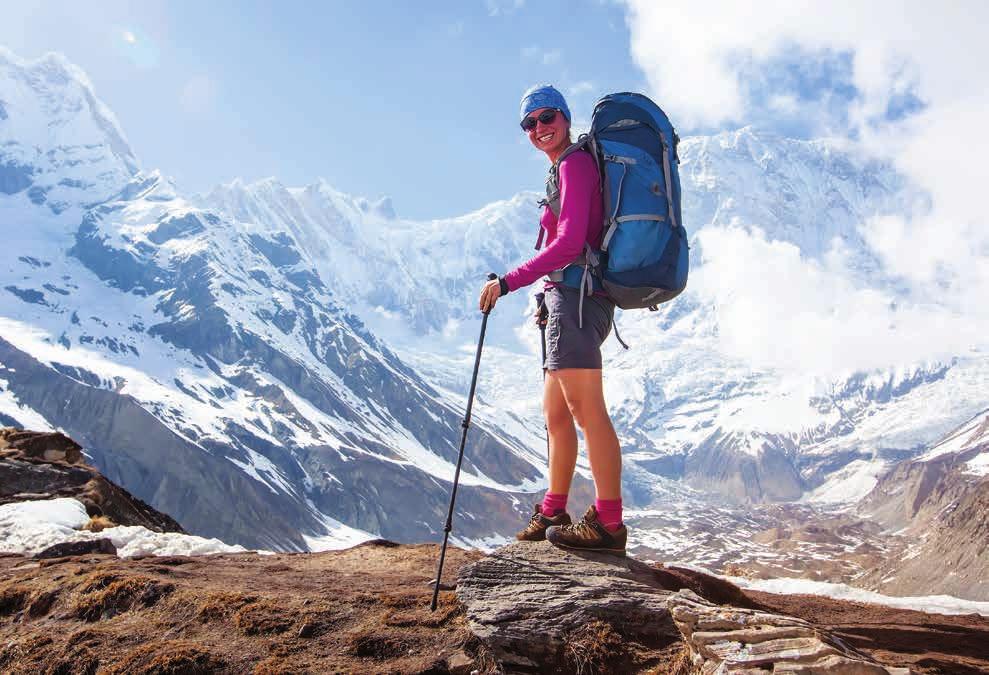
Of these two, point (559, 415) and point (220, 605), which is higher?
point (559, 415)

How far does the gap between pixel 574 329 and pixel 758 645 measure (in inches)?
135

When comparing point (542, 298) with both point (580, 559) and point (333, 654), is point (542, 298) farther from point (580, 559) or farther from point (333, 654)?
point (333, 654)

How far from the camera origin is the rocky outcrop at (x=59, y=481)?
56.5ft

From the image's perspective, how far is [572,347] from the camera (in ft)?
25.2

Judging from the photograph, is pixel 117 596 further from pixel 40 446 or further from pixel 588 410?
pixel 40 446

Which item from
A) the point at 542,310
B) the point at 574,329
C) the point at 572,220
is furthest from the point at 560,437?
the point at 572,220

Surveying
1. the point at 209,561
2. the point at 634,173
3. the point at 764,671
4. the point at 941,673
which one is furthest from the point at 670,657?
the point at 209,561

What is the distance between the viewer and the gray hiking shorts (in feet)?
25.1

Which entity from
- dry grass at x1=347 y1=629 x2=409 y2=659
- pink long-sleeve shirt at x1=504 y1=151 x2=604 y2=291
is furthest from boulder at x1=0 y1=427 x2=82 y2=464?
pink long-sleeve shirt at x1=504 y1=151 x2=604 y2=291

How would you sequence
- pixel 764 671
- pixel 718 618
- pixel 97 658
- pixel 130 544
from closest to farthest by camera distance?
1. pixel 764 671
2. pixel 718 618
3. pixel 97 658
4. pixel 130 544

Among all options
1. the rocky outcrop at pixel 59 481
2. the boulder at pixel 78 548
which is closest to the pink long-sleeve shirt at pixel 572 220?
the boulder at pixel 78 548

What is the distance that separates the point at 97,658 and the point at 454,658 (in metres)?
3.35

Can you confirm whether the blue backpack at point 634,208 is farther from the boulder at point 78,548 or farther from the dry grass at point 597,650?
the boulder at point 78,548

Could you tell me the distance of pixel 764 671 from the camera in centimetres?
502
